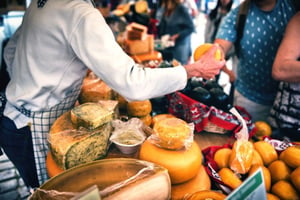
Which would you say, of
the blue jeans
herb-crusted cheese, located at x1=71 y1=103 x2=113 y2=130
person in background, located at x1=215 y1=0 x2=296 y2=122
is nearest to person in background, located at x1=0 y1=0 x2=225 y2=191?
the blue jeans

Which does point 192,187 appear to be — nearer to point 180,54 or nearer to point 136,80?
point 136,80

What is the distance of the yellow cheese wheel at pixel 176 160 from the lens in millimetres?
1145

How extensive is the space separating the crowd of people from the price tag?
63cm

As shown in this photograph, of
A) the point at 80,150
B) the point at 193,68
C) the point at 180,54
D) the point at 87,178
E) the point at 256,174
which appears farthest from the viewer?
the point at 180,54

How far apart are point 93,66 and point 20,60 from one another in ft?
1.65

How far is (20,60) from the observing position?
1.45m

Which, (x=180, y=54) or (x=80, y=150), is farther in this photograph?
(x=180, y=54)

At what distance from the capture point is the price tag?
767 millimetres

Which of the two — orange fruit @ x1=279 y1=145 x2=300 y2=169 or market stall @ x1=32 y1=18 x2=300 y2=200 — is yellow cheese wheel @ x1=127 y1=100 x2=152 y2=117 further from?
orange fruit @ x1=279 y1=145 x2=300 y2=169

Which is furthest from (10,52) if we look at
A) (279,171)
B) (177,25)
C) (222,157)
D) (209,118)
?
(177,25)

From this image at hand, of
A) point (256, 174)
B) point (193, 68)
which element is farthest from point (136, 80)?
point (256, 174)

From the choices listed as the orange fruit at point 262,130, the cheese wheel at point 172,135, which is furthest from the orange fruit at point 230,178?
the orange fruit at point 262,130

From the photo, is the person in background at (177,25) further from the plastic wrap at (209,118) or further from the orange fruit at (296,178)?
the orange fruit at (296,178)

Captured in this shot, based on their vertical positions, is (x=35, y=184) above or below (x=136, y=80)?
below
